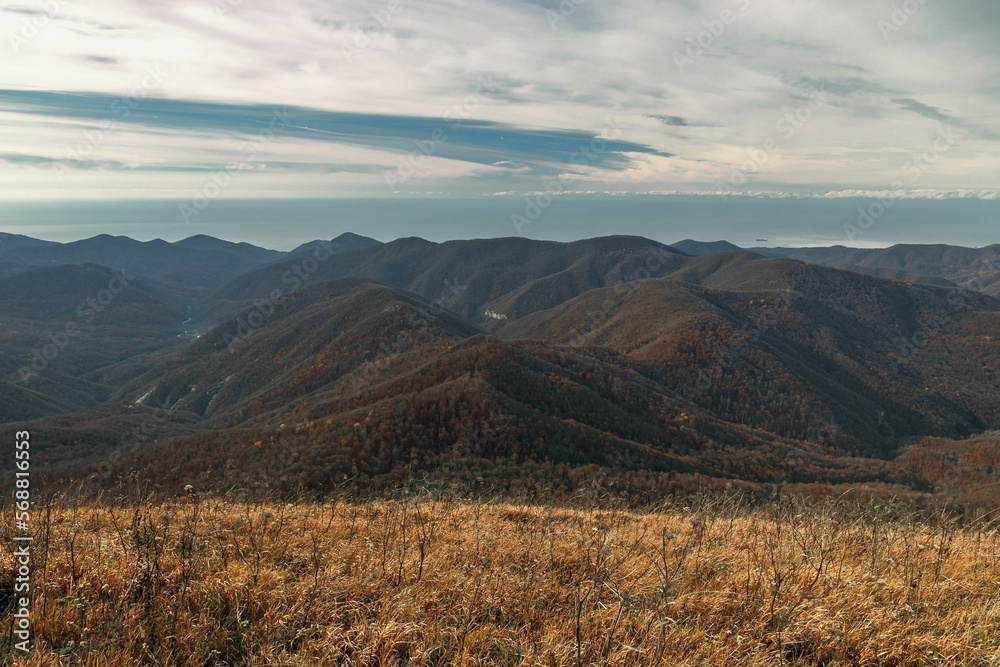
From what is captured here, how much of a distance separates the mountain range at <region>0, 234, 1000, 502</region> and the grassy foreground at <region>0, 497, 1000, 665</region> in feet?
10.7

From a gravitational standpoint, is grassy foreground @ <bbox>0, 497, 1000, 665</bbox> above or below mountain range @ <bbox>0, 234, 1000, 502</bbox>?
above

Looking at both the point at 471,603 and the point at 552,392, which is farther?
the point at 552,392

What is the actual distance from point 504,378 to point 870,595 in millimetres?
43731

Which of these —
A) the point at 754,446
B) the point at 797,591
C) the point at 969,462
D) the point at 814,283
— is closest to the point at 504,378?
the point at 754,446

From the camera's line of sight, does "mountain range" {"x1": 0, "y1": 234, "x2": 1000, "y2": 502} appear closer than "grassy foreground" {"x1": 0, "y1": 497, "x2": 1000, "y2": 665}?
No

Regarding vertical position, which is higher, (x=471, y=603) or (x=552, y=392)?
(x=471, y=603)

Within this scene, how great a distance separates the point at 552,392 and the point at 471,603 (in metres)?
47.7

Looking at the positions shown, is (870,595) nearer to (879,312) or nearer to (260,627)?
(260,627)

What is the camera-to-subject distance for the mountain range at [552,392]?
1442 inches

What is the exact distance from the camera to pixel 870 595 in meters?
4.93

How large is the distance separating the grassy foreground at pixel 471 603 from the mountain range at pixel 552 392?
3.25 m

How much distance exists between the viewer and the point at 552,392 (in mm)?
51656

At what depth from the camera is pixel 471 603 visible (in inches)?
179

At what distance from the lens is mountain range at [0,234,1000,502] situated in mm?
36625
